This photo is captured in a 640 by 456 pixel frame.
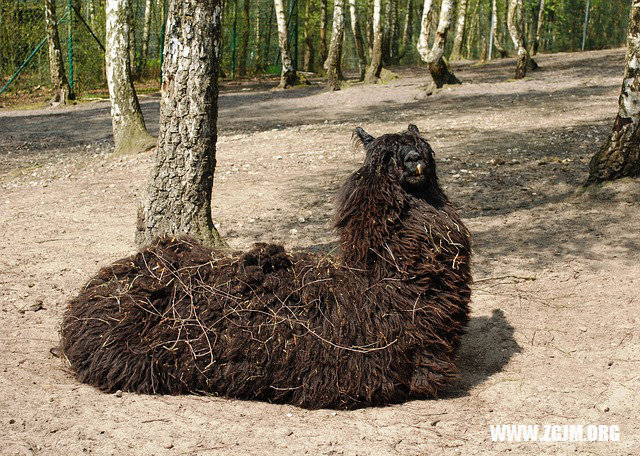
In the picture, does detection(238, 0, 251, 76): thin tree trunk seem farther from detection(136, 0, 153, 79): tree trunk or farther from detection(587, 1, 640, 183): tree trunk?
detection(587, 1, 640, 183): tree trunk

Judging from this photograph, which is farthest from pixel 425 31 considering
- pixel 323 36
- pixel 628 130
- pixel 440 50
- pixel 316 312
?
pixel 316 312

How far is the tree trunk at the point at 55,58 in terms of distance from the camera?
19.5 metres

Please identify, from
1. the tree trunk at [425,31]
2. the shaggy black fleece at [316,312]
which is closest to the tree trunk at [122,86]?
the tree trunk at [425,31]

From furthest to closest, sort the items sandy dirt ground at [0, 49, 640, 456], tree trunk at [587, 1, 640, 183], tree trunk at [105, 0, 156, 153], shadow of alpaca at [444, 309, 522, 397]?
tree trunk at [105, 0, 156, 153]
tree trunk at [587, 1, 640, 183]
shadow of alpaca at [444, 309, 522, 397]
sandy dirt ground at [0, 49, 640, 456]

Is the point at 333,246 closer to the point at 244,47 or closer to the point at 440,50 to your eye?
the point at 440,50

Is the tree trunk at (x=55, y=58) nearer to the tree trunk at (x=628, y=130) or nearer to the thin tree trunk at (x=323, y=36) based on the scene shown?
the thin tree trunk at (x=323, y=36)

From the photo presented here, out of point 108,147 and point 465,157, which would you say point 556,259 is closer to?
point 465,157

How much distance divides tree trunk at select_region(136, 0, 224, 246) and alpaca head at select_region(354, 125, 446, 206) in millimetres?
2330

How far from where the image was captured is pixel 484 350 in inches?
218

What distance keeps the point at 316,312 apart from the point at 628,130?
18.1 ft

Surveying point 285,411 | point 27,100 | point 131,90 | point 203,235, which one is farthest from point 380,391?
point 27,100

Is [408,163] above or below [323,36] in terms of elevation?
below

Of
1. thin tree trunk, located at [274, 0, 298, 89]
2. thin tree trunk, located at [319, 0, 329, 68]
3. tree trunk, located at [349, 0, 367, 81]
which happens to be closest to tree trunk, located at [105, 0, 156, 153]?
thin tree trunk, located at [274, 0, 298, 89]

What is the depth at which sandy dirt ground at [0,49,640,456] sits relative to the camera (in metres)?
3.95
